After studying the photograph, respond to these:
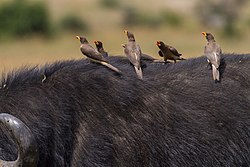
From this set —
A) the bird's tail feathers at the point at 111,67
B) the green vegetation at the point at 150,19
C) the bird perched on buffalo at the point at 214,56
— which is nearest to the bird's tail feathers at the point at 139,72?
the bird's tail feathers at the point at 111,67

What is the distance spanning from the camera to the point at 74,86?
7621mm

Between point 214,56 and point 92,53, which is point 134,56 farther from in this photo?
point 214,56

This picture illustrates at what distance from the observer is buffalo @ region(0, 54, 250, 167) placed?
7.34 meters

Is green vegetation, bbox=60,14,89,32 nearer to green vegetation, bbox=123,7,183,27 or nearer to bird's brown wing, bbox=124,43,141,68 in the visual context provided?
green vegetation, bbox=123,7,183,27

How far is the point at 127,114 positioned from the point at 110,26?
44272 mm

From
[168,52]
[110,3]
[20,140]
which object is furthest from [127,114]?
[110,3]

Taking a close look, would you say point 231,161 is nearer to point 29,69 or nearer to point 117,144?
point 117,144

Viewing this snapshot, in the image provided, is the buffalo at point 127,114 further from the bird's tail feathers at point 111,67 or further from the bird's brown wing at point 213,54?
the bird's brown wing at point 213,54

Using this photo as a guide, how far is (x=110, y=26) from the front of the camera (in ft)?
169

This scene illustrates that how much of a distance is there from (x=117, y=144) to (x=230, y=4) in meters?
54.6

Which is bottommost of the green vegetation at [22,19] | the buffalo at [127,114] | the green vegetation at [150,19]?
the green vegetation at [150,19]

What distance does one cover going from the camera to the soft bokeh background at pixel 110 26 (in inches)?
1484

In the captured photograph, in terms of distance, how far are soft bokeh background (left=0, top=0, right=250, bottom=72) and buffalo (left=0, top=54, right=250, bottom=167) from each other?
75.2 feet

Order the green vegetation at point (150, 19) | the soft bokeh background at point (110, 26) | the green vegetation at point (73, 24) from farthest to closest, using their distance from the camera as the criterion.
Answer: the green vegetation at point (150, 19) < the green vegetation at point (73, 24) < the soft bokeh background at point (110, 26)
